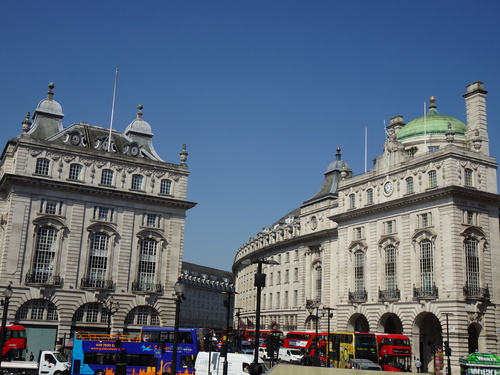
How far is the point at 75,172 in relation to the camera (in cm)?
6431

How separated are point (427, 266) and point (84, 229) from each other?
35394 mm

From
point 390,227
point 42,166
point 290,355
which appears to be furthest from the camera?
point 390,227

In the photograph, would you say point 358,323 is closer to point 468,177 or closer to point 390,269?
point 390,269

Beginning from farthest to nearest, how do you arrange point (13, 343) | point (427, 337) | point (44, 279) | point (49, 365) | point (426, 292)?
point (427, 337), point (44, 279), point (426, 292), point (13, 343), point (49, 365)

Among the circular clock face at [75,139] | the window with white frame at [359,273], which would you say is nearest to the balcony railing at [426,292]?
the window with white frame at [359,273]

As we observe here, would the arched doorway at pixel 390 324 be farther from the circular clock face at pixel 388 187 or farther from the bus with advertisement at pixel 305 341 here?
the circular clock face at pixel 388 187

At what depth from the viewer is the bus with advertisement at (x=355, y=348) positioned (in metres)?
53.9

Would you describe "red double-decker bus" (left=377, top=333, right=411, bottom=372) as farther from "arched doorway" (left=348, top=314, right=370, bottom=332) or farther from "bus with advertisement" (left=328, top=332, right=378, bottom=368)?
"arched doorway" (left=348, top=314, right=370, bottom=332)

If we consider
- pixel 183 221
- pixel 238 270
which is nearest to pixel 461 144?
pixel 183 221

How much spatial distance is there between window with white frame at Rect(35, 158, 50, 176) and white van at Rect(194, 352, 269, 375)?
100.0ft

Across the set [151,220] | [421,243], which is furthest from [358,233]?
[151,220]

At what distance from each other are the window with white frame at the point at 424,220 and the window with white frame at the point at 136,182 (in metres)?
30.2

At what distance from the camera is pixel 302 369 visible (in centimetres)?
1791

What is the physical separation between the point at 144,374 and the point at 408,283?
105 ft
